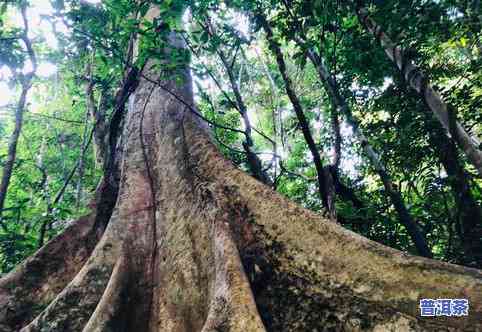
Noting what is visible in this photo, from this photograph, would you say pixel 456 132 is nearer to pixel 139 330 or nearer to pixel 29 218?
pixel 139 330

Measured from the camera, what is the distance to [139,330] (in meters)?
2.53

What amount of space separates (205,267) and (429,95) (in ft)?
6.97

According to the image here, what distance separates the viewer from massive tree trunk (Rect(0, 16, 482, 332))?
1867 mm

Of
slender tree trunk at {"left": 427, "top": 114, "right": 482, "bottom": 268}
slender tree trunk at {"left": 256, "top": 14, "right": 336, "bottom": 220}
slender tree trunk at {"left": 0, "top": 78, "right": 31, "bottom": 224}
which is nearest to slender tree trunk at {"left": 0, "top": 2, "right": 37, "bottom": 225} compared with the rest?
slender tree trunk at {"left": 0, "top": 78, "right": 31, "bottom": 224}

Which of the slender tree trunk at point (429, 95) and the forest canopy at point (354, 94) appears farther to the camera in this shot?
the forest canopy at point (354, 94)

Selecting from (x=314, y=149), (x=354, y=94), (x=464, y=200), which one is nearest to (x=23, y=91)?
(x=314, y=149)

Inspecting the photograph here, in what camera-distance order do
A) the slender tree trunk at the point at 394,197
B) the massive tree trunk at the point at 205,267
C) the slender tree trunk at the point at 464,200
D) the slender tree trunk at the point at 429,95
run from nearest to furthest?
1. the massive tree trunk at the point at 205,267
2. the slender tree trunk at the point at 429,95
3. the slender tree trunk at the point at 394,197
4. the slender tree trunk at the point at 464,200

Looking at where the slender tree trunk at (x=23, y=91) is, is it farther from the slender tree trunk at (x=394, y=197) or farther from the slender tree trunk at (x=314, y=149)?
the slender tree trunk at (x=394, y=197)

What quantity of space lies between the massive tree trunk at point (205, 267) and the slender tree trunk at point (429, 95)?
1322mm

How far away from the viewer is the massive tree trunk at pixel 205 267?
6.13ft

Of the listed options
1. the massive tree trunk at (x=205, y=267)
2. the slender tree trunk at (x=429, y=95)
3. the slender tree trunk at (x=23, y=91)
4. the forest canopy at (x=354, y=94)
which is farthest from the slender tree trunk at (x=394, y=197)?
the slender tree trunk at (x=23, y=91)

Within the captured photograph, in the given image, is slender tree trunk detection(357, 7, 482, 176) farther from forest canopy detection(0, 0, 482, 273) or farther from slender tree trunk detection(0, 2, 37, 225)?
slender tree trunk detection(0, 2, 37, 225)

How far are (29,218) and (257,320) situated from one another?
594 centimetres

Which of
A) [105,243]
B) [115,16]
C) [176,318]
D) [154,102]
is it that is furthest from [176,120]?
[176,318]
